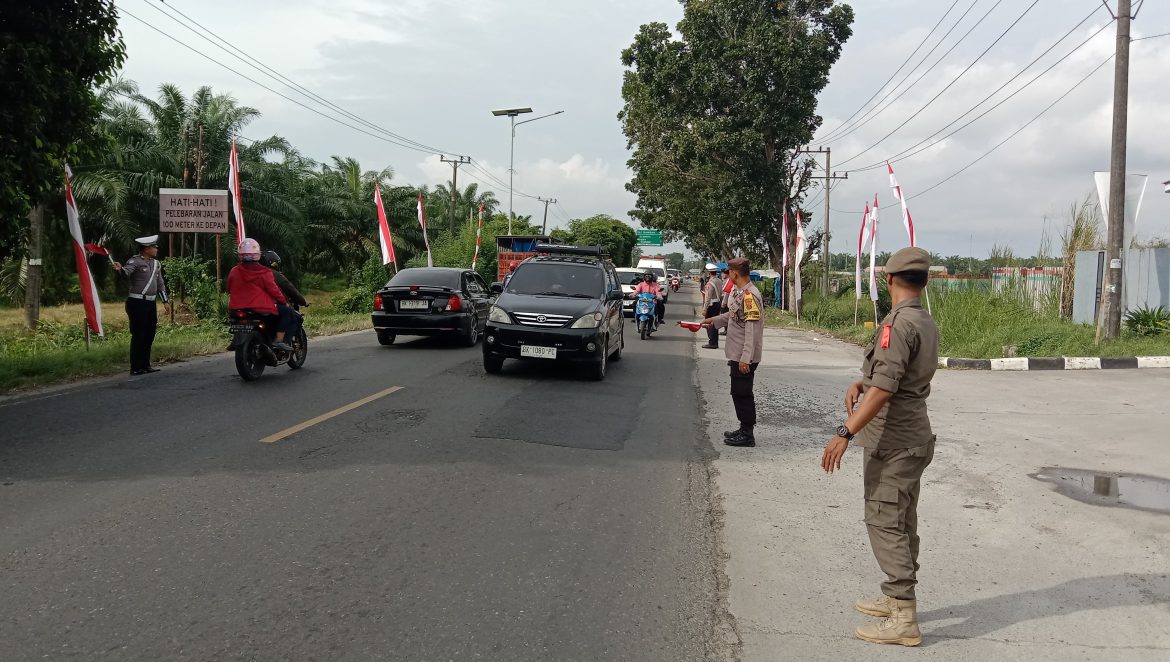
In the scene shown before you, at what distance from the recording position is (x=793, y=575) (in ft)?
14.4

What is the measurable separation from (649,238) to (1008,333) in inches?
2368

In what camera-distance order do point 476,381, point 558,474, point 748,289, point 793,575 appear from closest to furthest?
point 793,575 < point 558,474 < point 748,289 < point 476,381

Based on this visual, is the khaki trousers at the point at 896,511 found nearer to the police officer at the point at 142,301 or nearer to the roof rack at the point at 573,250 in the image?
the police officer at the point at 142,301

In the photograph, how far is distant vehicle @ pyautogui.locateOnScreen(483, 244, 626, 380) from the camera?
10820 mm

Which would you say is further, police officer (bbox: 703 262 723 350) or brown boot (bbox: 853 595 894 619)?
police officer (bbox: 703 262 723 350)

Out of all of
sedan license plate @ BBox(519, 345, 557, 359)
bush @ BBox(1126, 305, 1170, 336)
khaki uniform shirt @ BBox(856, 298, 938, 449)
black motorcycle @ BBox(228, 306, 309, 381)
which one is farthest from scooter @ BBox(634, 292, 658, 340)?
khaki uniform shirt @ BBox(856, 298, 938, 449)

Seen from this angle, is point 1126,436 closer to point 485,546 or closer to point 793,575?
point 793,575

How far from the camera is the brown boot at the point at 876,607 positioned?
12.5 feet

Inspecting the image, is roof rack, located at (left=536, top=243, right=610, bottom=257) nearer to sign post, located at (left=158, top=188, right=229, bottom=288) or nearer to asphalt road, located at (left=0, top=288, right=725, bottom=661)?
asphalt road, located at (left=0, top=288, right=725, bottom=661)

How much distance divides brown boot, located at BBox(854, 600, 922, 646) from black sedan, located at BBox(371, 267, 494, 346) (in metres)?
11.4

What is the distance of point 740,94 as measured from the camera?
31.6 meters

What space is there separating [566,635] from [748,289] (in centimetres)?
478

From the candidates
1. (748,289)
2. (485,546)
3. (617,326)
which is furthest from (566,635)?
(617,326)

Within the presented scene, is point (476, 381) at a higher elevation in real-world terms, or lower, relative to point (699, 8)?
lower
